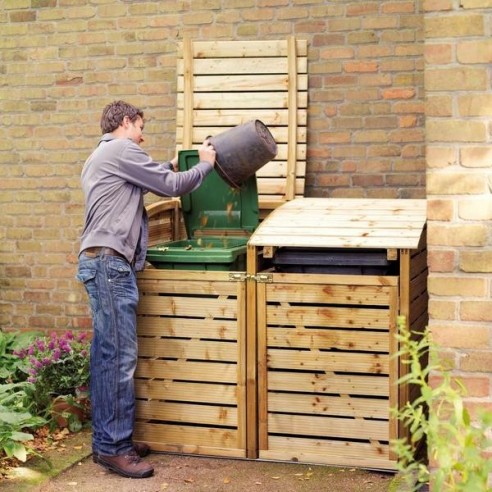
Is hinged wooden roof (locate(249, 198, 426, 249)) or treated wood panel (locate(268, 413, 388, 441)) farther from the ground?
hinged wooden roof (locate(249, 198, 426, 249))

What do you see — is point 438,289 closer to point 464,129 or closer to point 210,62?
point 464,129

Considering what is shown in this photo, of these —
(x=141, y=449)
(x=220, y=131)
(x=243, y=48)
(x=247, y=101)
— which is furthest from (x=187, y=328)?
(x=243, y=48)

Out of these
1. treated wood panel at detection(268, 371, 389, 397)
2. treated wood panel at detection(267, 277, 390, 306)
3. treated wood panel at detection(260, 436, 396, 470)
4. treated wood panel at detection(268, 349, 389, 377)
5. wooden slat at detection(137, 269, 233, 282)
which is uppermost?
wooden slat at detection(137, 269, 233, 282)

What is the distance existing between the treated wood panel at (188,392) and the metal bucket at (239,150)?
120 cm

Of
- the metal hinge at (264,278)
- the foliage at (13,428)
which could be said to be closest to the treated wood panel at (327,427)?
the metal hinge at (264,278)

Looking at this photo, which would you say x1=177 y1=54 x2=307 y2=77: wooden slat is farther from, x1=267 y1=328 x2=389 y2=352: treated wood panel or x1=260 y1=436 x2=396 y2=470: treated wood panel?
x1=260 y1=436 x2=396 y2=470: treated wood panel

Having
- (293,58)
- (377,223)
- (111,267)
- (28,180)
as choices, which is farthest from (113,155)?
(28,180)

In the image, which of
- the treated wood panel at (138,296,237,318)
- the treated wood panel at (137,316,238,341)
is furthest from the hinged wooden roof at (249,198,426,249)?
the treated wood panel at (137,316,238,341)

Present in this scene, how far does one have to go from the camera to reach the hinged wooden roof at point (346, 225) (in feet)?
15.9

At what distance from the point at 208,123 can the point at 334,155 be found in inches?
36.4

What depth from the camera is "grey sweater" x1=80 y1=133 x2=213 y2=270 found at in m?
4.99

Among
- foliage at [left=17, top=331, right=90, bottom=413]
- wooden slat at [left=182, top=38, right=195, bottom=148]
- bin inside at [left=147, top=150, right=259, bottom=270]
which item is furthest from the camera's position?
wooden slat at [left=182, top=38, right=195, bottom=148]

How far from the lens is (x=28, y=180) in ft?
23.9

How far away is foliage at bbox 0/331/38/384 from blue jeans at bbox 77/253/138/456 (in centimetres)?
117
